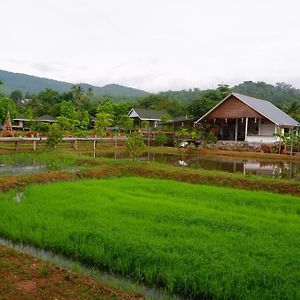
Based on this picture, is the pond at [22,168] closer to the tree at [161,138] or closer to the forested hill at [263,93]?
the tree at [161,138]

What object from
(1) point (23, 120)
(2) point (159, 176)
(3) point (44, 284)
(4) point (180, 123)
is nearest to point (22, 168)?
(2) point (159, 176)

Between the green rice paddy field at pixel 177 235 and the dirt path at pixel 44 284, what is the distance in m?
0.93

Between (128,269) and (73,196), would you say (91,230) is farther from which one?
(73,196)

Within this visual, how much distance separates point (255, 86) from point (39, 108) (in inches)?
2815

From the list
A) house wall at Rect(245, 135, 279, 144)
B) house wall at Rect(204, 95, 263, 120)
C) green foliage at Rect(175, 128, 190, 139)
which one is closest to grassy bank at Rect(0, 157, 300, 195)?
green foliage at Rect(175, 128, 190, 139)

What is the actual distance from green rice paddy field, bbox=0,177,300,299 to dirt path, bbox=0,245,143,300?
3.04 ft

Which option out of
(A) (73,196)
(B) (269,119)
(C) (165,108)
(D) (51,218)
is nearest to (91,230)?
(D) (51,218)

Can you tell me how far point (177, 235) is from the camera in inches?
337

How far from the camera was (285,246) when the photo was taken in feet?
26.2

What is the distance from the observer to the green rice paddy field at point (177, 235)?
654 centimetres

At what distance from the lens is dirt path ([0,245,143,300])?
5.91 m

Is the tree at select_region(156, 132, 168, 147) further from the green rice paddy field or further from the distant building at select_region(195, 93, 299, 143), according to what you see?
the green rice paddy field

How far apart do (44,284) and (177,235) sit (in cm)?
326

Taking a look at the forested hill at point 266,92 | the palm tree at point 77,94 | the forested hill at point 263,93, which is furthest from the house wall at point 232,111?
the forested hill at point 266,92
